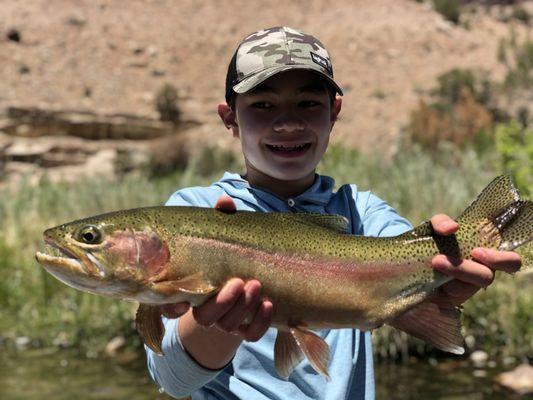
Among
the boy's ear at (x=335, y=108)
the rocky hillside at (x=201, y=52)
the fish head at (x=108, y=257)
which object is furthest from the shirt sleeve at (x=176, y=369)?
the rocky hillside at (x=201, y=52)

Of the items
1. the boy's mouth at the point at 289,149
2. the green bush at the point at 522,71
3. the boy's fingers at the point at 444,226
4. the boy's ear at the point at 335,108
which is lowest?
the green bush at the point at 522,71

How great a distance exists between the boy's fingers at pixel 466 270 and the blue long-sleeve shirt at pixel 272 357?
47 centimetres

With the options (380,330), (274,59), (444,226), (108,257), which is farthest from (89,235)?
(380,330)

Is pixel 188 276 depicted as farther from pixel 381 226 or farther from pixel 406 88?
pixel 406 88

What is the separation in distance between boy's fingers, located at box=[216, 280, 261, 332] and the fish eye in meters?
0.40

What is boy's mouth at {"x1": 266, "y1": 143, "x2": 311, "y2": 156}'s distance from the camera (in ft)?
8.57

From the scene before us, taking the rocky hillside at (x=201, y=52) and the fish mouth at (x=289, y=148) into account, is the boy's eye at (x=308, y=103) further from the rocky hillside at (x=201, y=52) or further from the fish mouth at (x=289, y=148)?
the rocky hillside at (x=201, y=52)

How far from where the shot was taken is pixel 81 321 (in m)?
8.80

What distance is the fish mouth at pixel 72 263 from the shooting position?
6.86 feet

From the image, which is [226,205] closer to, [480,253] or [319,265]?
[319,265]

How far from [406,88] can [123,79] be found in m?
13.1

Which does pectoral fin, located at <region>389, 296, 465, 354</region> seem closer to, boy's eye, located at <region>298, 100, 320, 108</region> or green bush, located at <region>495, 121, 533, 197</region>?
boy's eye, located at <region>298, 100, 320, 108</region>

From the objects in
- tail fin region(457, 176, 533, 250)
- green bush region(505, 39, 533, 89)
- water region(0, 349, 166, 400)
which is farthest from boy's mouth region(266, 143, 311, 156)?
green bush region(505, 39, 533, 89)

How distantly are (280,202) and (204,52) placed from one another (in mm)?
37482
